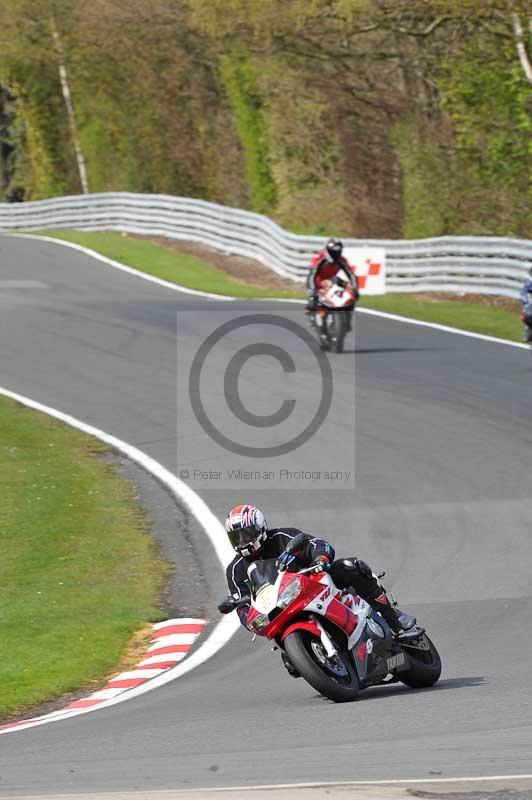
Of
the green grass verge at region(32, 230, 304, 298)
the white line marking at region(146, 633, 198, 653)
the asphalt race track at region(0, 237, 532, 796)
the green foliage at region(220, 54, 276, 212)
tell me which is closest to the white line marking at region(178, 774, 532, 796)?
the asphalt race track at region(0, 237, 532, 796)

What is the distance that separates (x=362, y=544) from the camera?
41.5 ft

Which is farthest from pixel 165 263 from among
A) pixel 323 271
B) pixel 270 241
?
pixel 323 271

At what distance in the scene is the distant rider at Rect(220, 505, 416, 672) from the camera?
8305 millimetres

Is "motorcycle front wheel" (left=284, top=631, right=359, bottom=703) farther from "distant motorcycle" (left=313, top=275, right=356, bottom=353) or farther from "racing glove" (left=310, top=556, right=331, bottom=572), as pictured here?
"distant motorcycle" (left=313, top=275, right=356, bottom=353)

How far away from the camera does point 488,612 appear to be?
1037 cm

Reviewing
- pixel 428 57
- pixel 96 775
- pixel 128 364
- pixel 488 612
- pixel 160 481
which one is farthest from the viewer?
pixel 428 57

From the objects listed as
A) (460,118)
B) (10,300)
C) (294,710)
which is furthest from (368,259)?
(294,710)

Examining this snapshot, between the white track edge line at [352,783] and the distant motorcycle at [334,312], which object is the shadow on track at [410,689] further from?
the distant motorcycle at [334,312]

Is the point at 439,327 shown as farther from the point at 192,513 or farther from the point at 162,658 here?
the point at 162,658

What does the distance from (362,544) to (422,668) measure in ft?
13.8

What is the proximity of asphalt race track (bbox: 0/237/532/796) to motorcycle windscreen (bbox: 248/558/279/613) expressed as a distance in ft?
2.07

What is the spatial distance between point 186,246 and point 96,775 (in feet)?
97.6

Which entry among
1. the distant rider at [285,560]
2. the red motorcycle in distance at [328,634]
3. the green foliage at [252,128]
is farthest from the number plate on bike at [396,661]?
the green foliage at [252,128]

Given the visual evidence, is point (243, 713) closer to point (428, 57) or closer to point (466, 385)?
point (466, 385)
